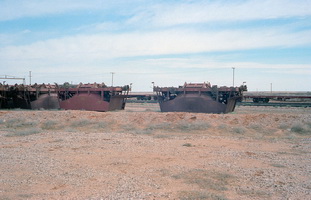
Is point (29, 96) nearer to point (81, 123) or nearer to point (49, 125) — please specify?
point (49, 125)

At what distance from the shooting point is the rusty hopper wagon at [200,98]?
26797 mm

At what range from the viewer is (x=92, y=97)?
29.5 m

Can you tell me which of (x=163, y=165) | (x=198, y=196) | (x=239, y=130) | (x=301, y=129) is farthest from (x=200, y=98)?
(x=198, y=196)

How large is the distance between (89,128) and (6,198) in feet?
44.6

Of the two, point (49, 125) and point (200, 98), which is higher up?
point (200, 98)

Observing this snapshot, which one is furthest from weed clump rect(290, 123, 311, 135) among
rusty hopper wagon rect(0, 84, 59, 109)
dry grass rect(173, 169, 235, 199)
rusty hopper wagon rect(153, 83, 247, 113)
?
rusty hopper wagon rect(0, 84, 59, 109)

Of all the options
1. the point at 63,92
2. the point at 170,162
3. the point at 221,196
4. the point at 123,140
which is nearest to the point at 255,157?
the point at 170,162

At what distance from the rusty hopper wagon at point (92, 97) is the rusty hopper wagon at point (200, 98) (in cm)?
390

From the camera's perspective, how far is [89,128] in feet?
66.4

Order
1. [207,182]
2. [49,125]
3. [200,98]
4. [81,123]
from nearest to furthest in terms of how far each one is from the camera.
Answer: [207,182] → [49,125] → [81,123] → [200,98]

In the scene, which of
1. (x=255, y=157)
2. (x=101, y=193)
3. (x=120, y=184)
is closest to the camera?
(x=101, y=193)

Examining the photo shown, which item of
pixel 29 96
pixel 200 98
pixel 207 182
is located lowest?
pixel 207 182

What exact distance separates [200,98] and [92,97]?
9.12 m

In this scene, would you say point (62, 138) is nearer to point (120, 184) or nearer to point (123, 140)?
point (123, 140)
